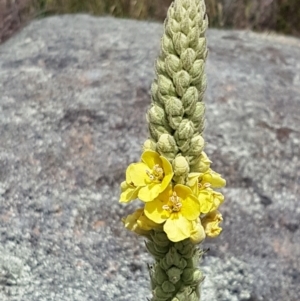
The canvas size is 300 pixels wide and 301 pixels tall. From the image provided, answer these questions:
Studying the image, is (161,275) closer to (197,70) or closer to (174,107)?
(174,107)

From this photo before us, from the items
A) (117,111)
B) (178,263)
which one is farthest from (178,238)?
(117,111)

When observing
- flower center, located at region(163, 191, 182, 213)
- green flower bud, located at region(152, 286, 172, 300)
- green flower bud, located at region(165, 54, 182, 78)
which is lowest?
green flower bud, located at region(152, 286, 172, 300)

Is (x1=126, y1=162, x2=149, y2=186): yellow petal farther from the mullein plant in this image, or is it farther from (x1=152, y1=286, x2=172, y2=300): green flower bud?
(x1=152, y1=286, x2=172, y2=300): green flower bud

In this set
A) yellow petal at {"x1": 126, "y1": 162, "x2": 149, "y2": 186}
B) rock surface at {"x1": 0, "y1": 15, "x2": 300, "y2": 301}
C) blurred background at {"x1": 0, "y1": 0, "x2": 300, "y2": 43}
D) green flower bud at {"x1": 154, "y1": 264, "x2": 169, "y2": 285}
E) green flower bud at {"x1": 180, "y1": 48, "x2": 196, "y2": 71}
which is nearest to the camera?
green flower bud at {"x1": 180, "y1": 48, "x2": 196, "y2": 71}

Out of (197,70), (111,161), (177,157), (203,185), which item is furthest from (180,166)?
(111,161)

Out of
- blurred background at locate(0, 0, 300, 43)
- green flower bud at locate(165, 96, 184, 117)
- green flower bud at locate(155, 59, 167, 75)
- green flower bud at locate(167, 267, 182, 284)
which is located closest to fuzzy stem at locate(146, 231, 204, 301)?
green flower bud at locate(167, 267, 182, 284)

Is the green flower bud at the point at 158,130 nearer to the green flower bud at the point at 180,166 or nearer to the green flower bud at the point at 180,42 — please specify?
the green flower bud at the point at 180,166

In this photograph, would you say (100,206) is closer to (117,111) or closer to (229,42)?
(117,111)
